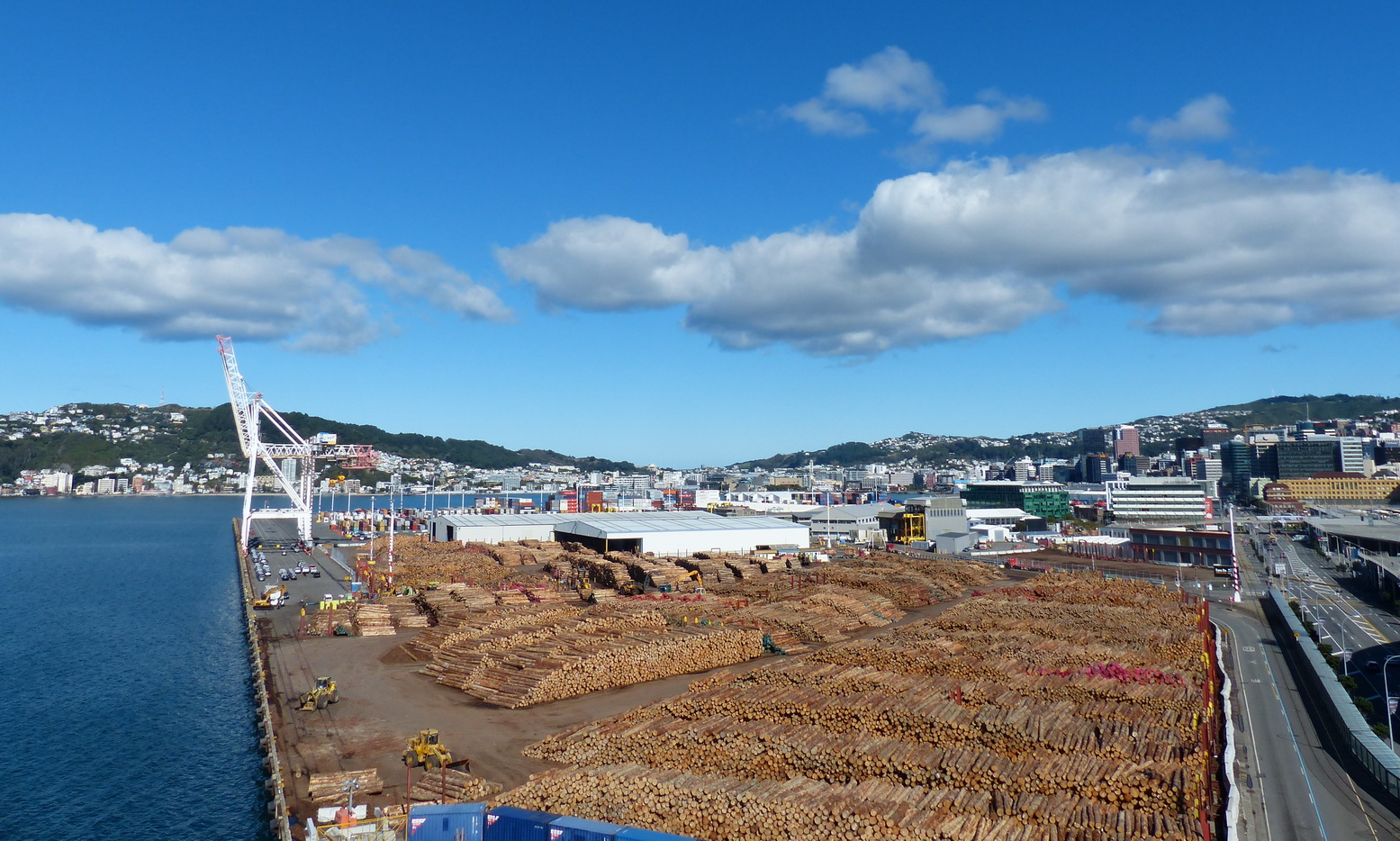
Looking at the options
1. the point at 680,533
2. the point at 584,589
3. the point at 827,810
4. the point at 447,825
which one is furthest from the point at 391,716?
the point at 680,533

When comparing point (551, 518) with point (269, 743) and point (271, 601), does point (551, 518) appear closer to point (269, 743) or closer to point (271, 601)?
point (271, 601)

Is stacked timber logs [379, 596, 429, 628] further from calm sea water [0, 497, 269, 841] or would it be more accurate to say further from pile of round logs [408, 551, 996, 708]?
calm sea water [0, 497, 269, 841]

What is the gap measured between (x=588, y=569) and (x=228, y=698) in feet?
90.8

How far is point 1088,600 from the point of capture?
132ft

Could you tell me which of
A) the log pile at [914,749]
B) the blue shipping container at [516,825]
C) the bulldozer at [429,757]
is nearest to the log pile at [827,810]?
the log pile at [914,749]

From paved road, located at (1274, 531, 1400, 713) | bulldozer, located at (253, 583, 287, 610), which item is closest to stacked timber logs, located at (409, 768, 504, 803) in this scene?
paved road, located at (1274, 531, 1400, 713)

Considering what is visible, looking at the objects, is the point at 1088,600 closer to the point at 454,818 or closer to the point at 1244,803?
the point at 1244,803

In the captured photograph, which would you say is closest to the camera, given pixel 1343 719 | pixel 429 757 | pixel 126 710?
pixel 429 757

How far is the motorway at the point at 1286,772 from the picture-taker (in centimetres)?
1588

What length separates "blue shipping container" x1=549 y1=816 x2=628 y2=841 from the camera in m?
12.5

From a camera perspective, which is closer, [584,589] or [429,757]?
[429,757]

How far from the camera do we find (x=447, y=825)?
13.9 m

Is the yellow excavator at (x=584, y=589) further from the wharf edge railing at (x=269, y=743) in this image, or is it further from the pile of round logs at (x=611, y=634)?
the wharf edge railing at (x=269, y=743)

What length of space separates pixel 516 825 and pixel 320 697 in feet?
45.4
